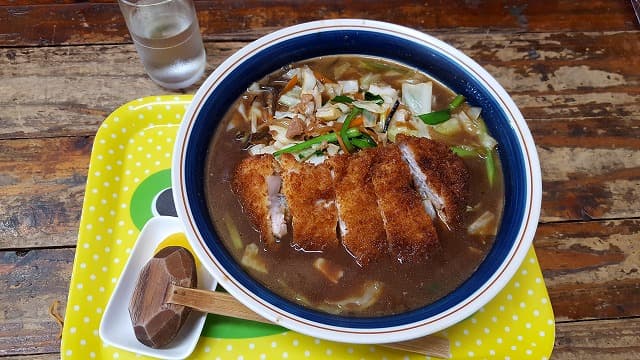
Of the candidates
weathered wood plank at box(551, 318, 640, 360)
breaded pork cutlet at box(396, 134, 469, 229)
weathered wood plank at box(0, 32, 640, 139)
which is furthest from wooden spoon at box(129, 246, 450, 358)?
weathered wood plank at box(0, 32, 640, 139)

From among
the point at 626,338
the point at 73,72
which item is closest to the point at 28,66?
the point at 73,72

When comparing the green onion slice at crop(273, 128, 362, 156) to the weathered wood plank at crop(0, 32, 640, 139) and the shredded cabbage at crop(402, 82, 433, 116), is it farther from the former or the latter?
the weathered wood plank at crop(0, 32, 640, 139)

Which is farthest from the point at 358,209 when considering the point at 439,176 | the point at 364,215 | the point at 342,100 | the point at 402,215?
the point at 342,100

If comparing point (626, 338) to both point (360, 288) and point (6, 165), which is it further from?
point (6, 165)

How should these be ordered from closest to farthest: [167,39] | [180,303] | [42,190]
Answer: [180,303] < [42,190] < [167,39]

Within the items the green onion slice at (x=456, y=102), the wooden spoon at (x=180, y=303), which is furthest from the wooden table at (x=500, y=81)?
the green onion slice at (x=456, y=102)

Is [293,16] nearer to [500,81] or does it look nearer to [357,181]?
[500,81]

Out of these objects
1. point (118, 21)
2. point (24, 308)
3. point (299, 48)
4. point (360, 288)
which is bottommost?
point (24, 308)
